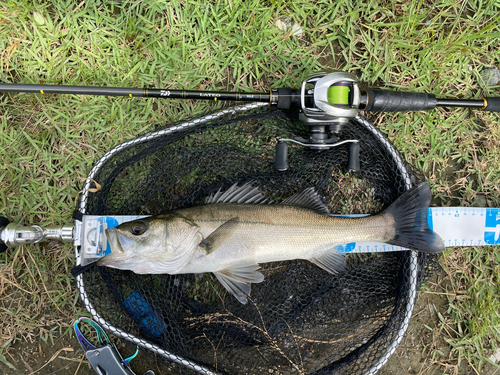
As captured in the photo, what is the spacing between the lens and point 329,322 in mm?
2936

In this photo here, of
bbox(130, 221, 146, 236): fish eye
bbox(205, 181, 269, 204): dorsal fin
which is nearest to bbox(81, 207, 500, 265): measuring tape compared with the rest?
bbox(205, 181, 269, 204): dorsal fin

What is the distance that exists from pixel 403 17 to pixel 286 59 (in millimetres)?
1252

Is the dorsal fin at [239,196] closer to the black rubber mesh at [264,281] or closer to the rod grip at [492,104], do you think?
the black rubber mesh at [264,281]

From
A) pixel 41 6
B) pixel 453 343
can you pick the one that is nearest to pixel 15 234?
pixel 41 6

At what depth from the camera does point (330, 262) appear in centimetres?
277

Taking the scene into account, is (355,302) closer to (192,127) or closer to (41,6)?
(192,127)

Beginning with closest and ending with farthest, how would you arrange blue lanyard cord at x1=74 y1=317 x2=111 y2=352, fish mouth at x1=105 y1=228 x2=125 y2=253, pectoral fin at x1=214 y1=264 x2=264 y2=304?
fish mouth at x1=105 y1=228 x2=125 y2=253, pectoral fin at x1=214 y1=264 x2=264 y2=304, blue lanyard cord at x1=74 y1=317 x2=111 y2=352

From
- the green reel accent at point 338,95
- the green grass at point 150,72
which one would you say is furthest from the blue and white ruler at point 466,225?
the green reel accent at point 338,95

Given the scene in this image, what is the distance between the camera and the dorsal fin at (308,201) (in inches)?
107

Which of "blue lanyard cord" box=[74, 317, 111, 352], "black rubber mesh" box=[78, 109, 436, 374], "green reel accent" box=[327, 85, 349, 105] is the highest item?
"green reel accent" box=[327, 85, 349, 105]

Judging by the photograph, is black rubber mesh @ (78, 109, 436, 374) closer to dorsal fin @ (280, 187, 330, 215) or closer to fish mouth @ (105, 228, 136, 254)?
dorsal fin @ (280, 187, 330, 215)

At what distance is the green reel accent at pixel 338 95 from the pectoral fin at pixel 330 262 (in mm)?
1236

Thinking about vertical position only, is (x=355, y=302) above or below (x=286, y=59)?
below

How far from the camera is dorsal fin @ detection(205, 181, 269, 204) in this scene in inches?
105
